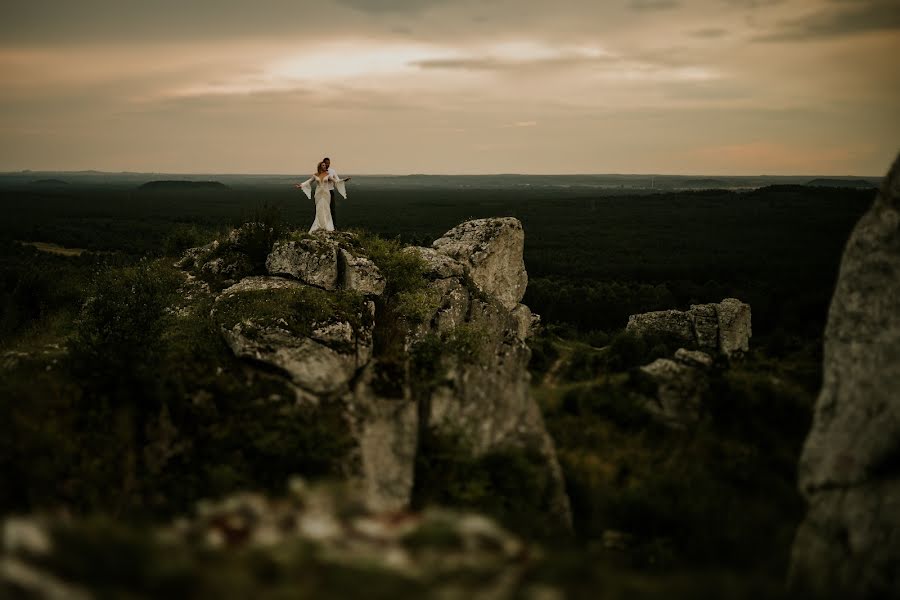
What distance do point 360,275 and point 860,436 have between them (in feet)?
41.5

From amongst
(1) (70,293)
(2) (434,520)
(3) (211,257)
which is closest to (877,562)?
(2) (434,520)

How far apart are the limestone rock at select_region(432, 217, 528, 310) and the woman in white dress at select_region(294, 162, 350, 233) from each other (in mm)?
5190

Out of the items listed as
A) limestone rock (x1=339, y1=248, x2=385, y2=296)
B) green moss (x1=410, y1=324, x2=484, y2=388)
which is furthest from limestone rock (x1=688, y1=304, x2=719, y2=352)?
green moss (x1=410, y1=324, x2=484, y2=388)

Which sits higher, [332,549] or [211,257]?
[211,257]

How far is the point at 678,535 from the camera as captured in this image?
11305mm

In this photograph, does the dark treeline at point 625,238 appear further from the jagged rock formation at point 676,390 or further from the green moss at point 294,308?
the jagged rock formation at point 676,390

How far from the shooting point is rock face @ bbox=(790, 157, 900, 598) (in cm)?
816

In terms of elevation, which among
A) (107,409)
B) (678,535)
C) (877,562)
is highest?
(107,409)

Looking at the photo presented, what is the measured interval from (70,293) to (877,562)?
26890 mm

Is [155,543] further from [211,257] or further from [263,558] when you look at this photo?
[211,257]

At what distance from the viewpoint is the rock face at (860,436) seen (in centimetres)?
816

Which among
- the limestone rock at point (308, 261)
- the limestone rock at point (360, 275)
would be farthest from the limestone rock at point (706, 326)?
the limestone rock at point (308, 261)

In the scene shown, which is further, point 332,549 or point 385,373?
point 385,373

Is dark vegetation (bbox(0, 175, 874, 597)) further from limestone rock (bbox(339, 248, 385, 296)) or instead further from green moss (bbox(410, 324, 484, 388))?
limestone rock (bbox(339, 248, 385, 296))
